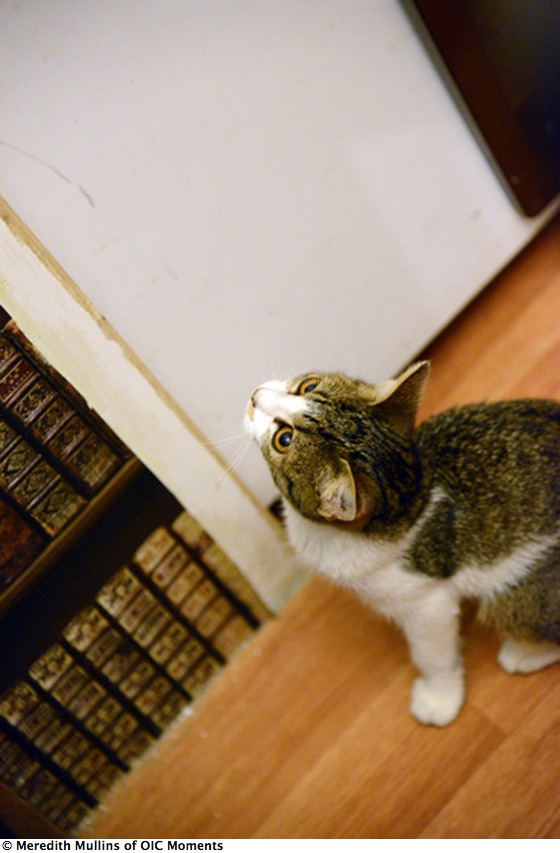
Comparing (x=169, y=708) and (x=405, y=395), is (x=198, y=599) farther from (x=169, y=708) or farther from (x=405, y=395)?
(x=405, y=395)

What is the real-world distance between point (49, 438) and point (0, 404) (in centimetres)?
9

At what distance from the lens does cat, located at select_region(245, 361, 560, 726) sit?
92 centimetres

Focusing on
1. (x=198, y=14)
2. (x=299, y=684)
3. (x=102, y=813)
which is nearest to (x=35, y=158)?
(x=198, y=14)

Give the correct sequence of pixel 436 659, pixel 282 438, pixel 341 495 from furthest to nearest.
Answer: pixel 436 659 < pixel 282 438 < pixel 341 495

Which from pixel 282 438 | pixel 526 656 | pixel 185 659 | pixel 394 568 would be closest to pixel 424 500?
pixel 394 568

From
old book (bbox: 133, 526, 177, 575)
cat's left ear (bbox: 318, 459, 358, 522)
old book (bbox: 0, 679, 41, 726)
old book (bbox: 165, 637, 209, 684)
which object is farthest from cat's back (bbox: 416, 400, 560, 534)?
old book (bbox: 0, 679, 41, 726)

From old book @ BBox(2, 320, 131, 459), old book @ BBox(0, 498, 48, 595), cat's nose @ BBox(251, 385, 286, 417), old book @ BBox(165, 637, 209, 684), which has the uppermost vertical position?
old book @ BBox(2, 320, 131, 459)

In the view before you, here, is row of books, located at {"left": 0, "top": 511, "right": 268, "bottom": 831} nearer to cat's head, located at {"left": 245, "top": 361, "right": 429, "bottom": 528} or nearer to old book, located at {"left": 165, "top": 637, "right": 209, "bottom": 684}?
old book, located at {"left": 165, "top": 637, "right": 209, "bottom": 684}

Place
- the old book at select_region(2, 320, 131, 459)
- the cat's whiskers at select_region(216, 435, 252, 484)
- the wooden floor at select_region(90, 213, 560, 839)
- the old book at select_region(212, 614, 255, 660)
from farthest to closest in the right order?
the old book at select_region(212, 614, 255, 660) → the cat's whiskers at select_region(216, 435, 252, 484) → the wooden floor at select_region(90, 213, 560, 839) → the old book at select_region(2, 320, 131, 459)

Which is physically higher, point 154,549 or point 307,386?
point 307,386

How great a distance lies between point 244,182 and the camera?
1.11 meters

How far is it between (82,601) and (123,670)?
169 mm

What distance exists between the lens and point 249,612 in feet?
4.40

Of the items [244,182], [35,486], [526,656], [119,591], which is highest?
[244,182]
